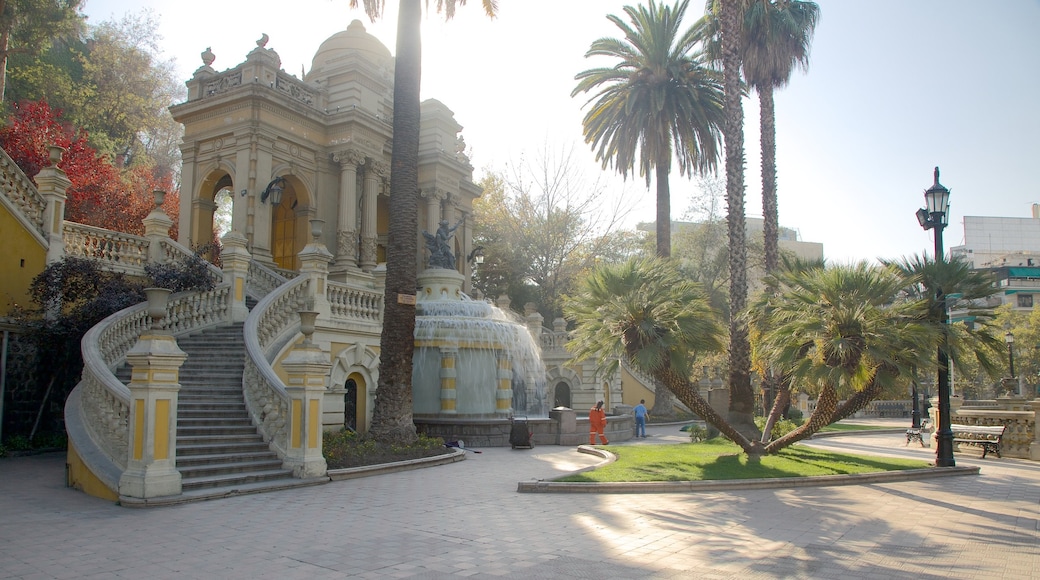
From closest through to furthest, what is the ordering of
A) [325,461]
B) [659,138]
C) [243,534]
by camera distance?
[243,534]
[325,461]
[659,138]

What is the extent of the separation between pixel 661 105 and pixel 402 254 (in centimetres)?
1813

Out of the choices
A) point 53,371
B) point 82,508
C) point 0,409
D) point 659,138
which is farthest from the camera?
point 659,138

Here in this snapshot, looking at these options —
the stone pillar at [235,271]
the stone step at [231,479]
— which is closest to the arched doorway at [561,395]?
the stone pillar at [235,271]

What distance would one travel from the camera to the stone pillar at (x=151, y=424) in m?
9.83

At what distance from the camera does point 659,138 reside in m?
30.6

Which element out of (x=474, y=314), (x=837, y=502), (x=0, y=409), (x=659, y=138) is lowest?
(x=837, y=502)

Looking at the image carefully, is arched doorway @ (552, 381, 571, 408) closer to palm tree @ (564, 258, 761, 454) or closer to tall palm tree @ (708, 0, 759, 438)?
tall palm tree @ (708, 0, 759, 438)

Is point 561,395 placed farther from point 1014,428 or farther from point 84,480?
point 84,480

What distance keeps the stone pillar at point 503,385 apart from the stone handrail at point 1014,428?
13.1m

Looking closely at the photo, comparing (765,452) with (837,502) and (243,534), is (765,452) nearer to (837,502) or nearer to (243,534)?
(837,502)

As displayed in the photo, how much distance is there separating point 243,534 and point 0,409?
1006 centimetres

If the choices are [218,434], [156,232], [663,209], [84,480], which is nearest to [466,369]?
[218,434]

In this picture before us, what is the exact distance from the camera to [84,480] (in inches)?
425

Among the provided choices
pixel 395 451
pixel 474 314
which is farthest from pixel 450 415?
pixel 395 451
